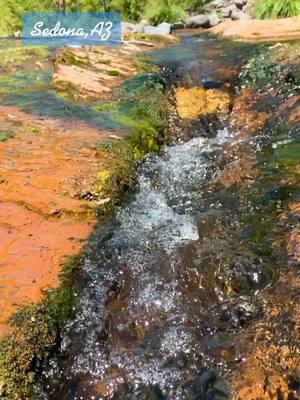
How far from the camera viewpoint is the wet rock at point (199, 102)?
27.4 feet

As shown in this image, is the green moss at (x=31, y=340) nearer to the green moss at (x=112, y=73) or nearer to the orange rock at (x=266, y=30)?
the green moss at (x=112, y=73)

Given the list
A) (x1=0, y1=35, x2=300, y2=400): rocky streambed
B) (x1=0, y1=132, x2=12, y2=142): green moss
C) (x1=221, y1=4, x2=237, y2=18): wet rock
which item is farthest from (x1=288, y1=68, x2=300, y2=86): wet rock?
(x1=221, y1=4, x2=237, y2=18): wet rock

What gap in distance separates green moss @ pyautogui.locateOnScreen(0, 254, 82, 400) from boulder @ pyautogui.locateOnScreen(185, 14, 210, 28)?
1555cm

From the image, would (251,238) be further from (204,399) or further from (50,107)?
(50,107)

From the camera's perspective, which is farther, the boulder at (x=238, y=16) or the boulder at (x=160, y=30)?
the boulder at (x=238, y=16)

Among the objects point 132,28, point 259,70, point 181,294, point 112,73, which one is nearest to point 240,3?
point 132,28

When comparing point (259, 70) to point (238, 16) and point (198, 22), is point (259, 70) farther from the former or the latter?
point (238, 16)

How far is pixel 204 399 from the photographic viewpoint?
115 inches

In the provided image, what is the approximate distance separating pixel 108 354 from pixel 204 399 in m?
0.76

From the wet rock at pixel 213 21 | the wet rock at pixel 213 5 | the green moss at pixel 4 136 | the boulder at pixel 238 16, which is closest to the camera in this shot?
the green moss at pixel 4 136

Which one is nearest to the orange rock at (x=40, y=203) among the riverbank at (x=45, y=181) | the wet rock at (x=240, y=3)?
the riverbank at (x=45, y=181)

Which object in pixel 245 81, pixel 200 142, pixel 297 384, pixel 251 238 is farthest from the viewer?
pixel 245 81

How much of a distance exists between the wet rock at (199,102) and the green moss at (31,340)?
17.6ft

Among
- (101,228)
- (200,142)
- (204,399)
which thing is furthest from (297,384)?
(200,142)
